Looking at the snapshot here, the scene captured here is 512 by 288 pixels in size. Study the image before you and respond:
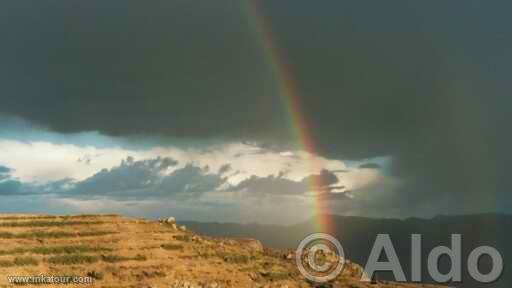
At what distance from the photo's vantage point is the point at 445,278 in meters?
108

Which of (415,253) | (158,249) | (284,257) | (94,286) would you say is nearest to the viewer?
(94,286)

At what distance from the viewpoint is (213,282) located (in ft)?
173

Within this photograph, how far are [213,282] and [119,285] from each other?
316 inches

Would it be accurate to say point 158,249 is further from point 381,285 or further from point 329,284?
point 381,285

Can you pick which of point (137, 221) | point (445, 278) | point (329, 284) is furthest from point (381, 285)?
point (445, 278)

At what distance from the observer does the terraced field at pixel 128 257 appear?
51500mm

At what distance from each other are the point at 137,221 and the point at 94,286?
17140 mm

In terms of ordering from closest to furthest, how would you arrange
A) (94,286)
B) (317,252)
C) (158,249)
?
1. (94,286)
2. (158,249)
3. (317,252)

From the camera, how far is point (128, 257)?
182 ft

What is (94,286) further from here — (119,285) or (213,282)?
(213,282)

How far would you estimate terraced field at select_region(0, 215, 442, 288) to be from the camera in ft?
169

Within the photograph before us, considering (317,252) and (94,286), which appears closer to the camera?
(94,286)

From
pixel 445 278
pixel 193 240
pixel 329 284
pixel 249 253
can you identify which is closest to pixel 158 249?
pixel 193 240

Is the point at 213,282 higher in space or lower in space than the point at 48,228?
lower
